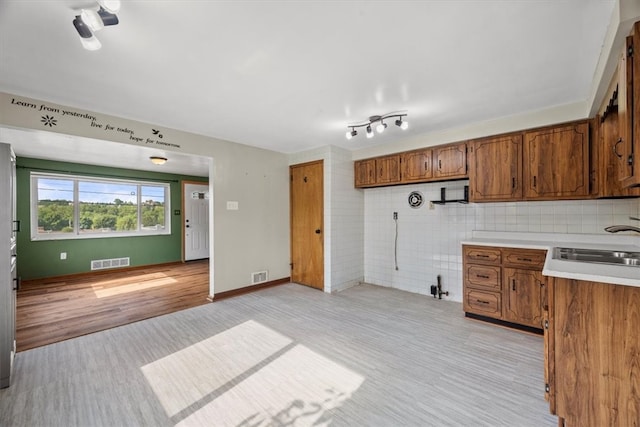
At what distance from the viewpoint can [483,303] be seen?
3.14 metres

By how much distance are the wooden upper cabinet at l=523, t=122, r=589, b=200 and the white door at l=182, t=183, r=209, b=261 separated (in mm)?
7127

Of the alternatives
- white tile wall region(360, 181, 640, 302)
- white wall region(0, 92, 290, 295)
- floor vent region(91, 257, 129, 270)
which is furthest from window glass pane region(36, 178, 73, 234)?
white tile wall region(360, 181, 640, 302)

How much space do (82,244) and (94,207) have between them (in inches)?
31.7

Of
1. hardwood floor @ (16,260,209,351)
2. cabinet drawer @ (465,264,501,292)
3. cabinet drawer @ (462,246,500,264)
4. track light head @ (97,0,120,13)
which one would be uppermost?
track light head @ (97,0,120,13)

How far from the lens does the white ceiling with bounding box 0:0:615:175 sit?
1544mm

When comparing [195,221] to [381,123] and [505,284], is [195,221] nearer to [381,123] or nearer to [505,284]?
[381,123]

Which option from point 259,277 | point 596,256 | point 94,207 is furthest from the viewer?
point 94,207

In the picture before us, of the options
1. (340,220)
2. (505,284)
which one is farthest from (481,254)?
(340,220)

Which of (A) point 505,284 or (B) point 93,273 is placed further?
(B) point 93,273

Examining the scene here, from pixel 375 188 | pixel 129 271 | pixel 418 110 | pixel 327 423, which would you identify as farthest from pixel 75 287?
pixel 418 110

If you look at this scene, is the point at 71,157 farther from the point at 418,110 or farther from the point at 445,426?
the point at 445,426

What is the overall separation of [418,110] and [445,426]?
287cm

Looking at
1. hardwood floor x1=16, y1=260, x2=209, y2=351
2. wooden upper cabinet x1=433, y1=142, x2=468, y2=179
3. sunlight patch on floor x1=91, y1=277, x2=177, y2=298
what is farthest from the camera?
sunlight patch on floor x1=91, y1=277, x2=177, y2=298

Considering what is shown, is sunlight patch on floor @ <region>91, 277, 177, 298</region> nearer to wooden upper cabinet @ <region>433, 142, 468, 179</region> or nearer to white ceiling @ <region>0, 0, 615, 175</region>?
white ceiling @ <region>0, 0, 615, 175</region>
